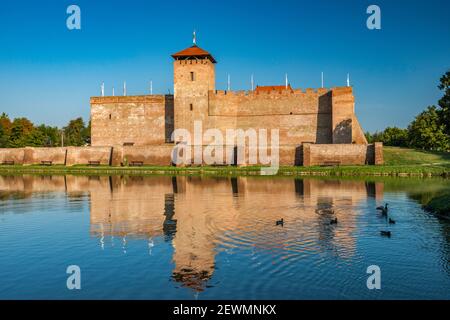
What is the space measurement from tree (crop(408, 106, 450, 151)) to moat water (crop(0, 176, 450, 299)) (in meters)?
26.7

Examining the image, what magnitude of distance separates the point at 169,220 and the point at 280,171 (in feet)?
61.0

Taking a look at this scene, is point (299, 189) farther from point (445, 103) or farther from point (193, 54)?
point (193, 54)

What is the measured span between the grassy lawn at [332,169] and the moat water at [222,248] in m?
11.3

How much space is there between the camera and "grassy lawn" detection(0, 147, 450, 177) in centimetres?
2930

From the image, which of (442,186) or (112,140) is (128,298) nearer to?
(442,186)

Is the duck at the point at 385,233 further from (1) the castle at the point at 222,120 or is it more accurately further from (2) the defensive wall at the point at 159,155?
(1) the castle at the point at 222,120

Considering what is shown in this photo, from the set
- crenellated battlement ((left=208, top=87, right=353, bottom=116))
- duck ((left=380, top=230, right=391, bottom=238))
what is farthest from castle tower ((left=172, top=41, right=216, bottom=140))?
duck ((left=380, top=230, right=391, bottom=238))

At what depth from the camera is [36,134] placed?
184 ft

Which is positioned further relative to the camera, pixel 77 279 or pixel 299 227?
pixel 299 227

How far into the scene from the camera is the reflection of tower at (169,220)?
1115 cm

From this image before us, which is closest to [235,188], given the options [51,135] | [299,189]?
[299,189]

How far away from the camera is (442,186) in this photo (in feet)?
69.9
